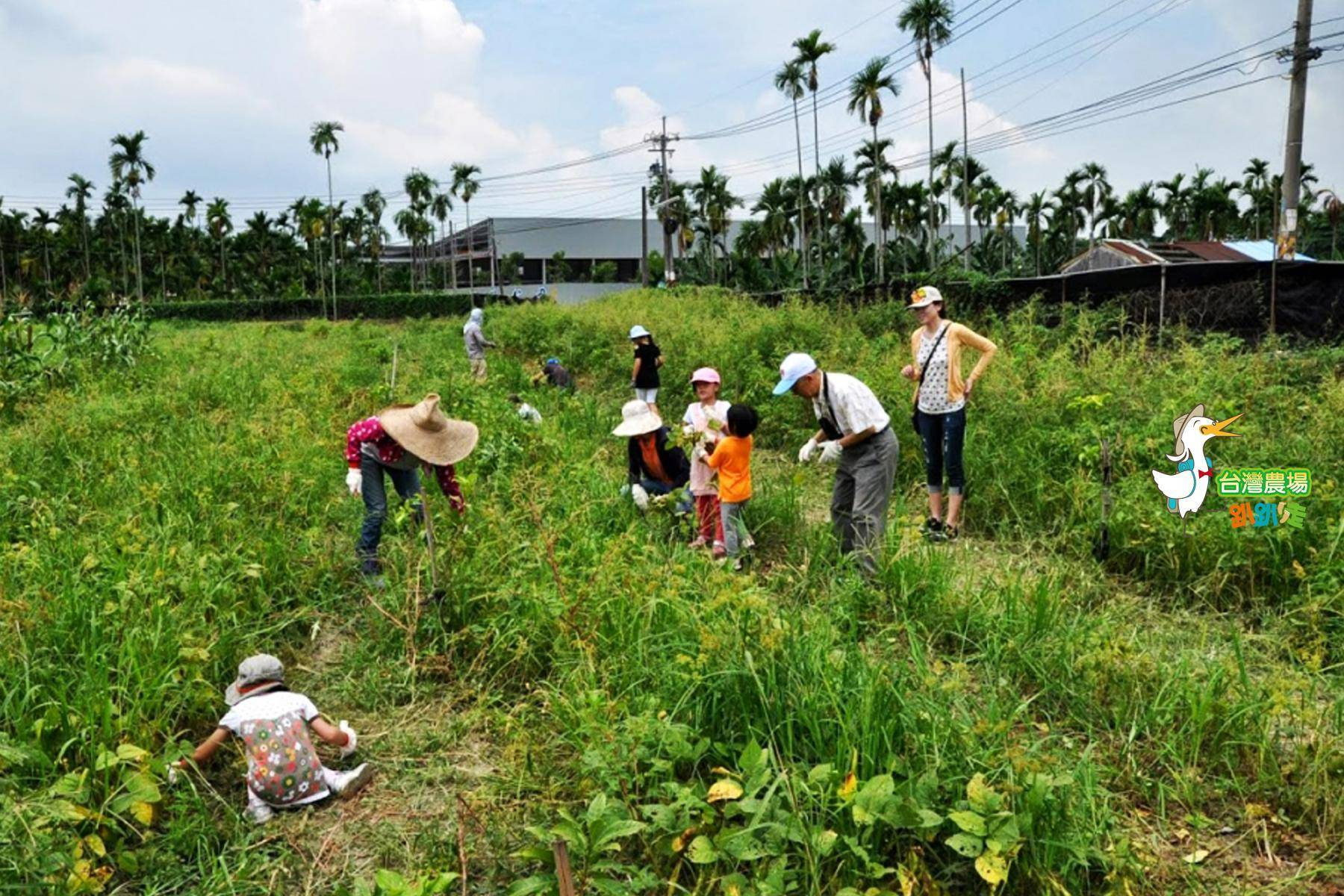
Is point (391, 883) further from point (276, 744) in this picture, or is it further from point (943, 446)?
point (943, 446)

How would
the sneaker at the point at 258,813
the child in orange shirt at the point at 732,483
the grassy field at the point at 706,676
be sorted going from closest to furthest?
the grassy field at the point at 706,676 < the sneaker at the point at 258,813 < the child in orange shirt at the point at 732,483

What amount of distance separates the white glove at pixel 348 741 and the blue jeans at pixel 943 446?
12.3 ft

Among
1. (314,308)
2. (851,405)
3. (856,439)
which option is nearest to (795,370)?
(851,405)

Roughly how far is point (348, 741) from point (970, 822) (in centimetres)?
215

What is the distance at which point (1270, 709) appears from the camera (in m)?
2.94

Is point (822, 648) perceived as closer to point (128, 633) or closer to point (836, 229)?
point (128, 633)

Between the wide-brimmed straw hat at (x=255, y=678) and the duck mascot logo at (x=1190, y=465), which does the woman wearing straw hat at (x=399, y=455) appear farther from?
the duck mascot logo at (x=1190, y=465)

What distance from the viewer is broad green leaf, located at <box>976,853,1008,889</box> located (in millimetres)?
2154

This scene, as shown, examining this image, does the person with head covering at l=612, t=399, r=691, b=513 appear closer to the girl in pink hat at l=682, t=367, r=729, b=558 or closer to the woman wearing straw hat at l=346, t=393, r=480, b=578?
the girl in pink hat at l=682, t=367, r=729, b=558

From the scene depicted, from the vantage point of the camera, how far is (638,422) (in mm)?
5676

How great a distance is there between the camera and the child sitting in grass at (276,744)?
9.55 ft

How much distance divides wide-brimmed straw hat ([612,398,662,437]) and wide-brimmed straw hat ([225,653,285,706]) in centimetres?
268

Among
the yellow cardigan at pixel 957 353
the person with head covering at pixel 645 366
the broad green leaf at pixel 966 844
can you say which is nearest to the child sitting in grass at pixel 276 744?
the broad green leaf at pixel 966 844

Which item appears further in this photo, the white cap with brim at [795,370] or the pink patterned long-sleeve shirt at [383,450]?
the pink patterned long-sleeve shirt at [383,450]
